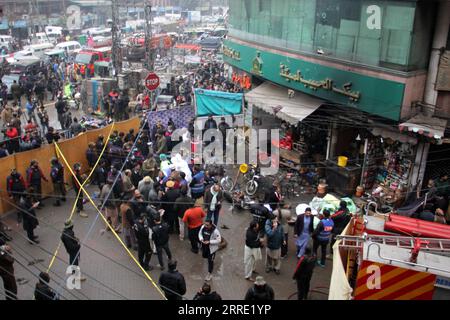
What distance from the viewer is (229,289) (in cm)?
983

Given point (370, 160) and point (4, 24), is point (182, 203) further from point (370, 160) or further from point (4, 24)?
point (4, 24)

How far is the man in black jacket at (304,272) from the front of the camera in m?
8.55

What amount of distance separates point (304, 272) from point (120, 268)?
4.39m

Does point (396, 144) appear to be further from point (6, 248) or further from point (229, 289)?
point (6, 248)

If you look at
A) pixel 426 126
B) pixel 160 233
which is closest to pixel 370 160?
pixel 426 126

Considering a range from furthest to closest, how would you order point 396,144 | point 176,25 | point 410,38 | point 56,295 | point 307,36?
point 176,25 → point 307,36 → point 396,144 → point 410,38 → point 56,295

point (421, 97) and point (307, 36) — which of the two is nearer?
point (421, 97)

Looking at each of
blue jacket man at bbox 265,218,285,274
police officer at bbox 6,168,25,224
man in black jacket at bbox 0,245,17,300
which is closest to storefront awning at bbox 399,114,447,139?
blue jacket man at bbox 265,218,285,274

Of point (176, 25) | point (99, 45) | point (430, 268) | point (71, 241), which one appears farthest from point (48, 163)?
point (176, 25)

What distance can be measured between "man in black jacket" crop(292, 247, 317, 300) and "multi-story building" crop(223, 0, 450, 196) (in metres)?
5.22

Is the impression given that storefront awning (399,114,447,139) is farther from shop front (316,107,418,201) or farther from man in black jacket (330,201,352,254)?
man in black jacket (330,201,352,254)

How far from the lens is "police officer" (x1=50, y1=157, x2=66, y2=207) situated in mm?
13445

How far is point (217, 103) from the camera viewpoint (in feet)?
59.7

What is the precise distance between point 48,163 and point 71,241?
215 inches
